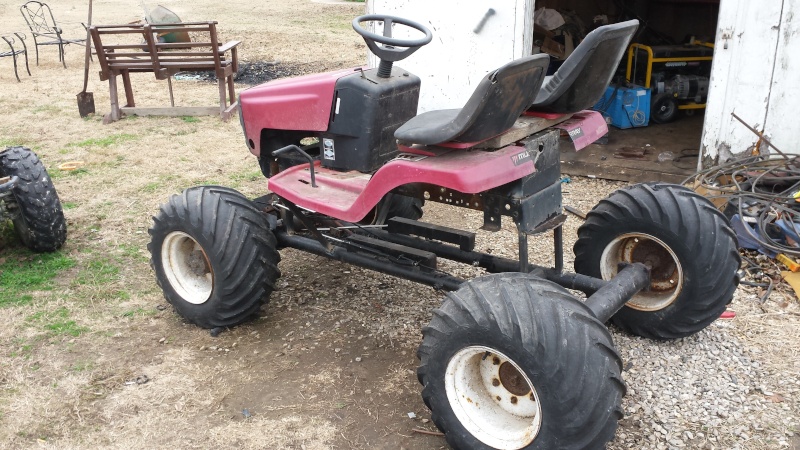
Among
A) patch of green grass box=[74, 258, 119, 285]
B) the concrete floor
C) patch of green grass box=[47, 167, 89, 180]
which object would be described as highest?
patch of green grass box=[47, 167, 89, 180]

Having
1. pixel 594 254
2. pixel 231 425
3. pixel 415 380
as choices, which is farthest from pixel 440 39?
pixel 231 425

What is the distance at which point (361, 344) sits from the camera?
3.61 m

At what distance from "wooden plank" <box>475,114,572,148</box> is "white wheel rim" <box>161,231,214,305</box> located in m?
1.61

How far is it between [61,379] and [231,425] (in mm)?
934

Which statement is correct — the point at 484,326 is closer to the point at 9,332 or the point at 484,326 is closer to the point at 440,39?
the point at 9,332

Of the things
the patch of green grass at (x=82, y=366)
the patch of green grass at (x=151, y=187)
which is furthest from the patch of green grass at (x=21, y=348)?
the patch of green grass at (x=151, y=187)

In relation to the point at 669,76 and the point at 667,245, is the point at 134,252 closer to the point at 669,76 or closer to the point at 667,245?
the point at 667,245

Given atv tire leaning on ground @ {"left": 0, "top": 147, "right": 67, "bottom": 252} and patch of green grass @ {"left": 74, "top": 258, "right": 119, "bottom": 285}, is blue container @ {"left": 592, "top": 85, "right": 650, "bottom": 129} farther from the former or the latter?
atv tire leaning on ground @ {"left": 0, "top": 147, "right": 67, "bottom": 252}

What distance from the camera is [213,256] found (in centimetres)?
345

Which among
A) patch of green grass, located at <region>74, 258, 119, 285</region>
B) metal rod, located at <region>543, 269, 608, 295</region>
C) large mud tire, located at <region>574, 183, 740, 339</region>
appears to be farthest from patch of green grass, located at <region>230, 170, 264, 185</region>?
metal rod, located at <region>543, 269, 608, 295</region>

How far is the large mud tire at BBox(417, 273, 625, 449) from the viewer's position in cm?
235

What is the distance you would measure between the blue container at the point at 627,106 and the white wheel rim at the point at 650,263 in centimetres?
467

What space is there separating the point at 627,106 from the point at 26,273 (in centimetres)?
605

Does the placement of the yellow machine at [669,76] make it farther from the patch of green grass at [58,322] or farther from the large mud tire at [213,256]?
the patch of green grass at [58,322]
